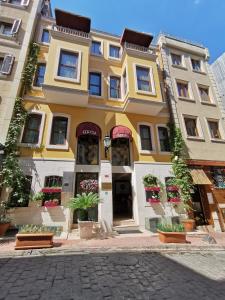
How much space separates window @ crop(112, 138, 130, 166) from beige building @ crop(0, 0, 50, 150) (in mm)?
6989

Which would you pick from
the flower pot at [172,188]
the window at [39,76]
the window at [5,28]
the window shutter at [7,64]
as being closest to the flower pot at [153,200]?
the flower pot at [172,188]

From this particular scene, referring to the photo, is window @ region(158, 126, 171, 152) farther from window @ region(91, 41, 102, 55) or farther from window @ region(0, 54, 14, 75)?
window @ region(0, 54, 14, 75)

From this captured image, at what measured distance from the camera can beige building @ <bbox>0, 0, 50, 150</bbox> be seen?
10.7 meters

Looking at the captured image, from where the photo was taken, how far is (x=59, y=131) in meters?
11.5

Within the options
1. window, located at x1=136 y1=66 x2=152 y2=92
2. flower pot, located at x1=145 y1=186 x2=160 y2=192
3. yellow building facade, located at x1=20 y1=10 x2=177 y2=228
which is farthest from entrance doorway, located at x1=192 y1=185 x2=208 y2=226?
window, located at x1=136 y1=66 x2=152 y2=92

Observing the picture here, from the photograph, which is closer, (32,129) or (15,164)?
(15,164)

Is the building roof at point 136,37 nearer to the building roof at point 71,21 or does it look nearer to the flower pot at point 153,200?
the building roof at point 71,21

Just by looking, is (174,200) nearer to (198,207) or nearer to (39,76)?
(198,207)

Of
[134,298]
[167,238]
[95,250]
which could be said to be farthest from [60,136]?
[134,298]

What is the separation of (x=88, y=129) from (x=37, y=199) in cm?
522

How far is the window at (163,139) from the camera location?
43.5ft

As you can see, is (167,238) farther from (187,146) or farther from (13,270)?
(187,146)

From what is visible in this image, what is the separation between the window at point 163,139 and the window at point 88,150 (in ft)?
16.8

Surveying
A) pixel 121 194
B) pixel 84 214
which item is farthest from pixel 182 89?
pixel 84 214
